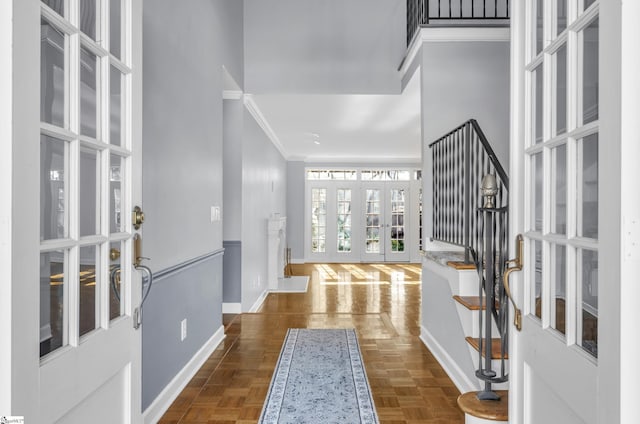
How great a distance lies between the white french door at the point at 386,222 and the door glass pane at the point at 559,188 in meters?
8.81

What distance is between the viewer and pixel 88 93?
3.77 ft

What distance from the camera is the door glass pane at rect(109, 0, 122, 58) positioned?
4.07ft

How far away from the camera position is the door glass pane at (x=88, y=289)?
1117 mm

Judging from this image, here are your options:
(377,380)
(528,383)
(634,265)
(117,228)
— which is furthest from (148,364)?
(634,265)

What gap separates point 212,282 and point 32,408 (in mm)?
2661

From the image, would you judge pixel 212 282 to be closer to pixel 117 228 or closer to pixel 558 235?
pixel 117 228

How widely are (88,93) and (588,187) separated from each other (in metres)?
1.26

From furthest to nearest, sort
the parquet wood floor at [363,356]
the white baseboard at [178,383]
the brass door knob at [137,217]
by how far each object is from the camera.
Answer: the parquet wood floor at [363,356], the white baseboard at [178,383], the brass door knob at [137,217]

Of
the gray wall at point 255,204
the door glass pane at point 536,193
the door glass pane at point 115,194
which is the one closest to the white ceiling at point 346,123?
the gray wall at point 255,204

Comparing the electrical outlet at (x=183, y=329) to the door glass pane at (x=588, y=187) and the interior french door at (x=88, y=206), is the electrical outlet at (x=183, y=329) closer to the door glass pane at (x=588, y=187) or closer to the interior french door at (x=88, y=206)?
the interior french door at (x=88, y=206)

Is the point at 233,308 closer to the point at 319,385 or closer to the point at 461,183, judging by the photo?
the point at 319,385

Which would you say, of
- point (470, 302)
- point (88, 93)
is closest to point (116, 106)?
point (88, 93)

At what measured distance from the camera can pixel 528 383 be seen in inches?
51.2

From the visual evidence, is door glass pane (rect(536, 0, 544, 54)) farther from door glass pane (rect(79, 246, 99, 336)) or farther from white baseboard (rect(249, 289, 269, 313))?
white baseboard (rect(249, 289, 269, 313))
